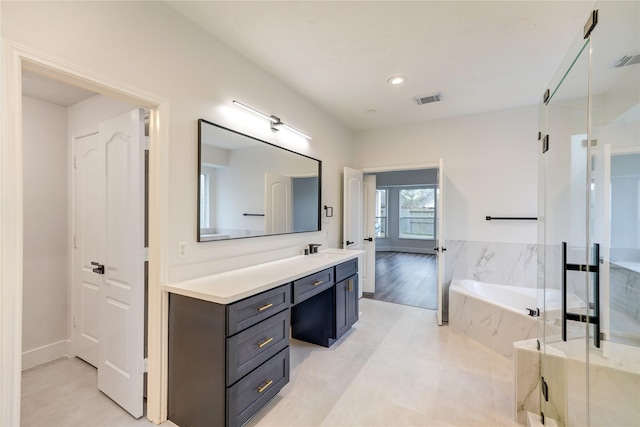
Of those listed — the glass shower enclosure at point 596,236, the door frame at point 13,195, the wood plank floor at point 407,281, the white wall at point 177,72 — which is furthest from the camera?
the wood plank floor at point 407,281

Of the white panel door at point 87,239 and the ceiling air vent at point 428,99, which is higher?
the ceiling air vent at point 428,99

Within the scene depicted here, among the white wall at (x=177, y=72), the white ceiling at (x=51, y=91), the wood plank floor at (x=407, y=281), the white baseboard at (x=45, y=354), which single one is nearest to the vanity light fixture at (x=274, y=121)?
the white wall at (x=177, y=72)

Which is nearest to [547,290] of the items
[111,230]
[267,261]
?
[267,261]

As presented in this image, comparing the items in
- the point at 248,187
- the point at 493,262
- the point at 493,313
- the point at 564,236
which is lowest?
the point at 493,313

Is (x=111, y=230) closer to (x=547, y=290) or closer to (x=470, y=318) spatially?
(x=547, y=290)

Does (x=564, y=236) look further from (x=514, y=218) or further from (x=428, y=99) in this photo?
(x=428, y=99)

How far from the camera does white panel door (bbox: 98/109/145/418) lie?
5.99ft

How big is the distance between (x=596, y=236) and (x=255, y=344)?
2.11 metres

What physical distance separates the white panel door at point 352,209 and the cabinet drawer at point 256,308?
2133 mm

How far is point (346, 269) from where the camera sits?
296cm

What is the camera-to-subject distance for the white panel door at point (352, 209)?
4.04 m

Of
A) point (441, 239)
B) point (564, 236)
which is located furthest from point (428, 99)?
point (564, 236)

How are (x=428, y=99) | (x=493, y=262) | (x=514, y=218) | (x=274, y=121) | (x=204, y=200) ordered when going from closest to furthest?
(x=204, y=200)
(x=274, y=121)
(x=428, y=99)
(x=514, y=218)
(x=493, y=262)

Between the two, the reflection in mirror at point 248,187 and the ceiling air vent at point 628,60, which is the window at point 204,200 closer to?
the reflection in mirror at point 248,187
